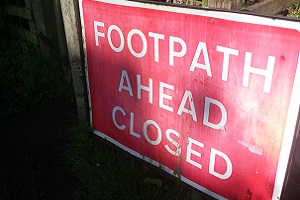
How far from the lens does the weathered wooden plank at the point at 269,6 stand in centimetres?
240

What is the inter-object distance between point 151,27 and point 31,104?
200 centimetres

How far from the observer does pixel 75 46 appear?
2141 millimetres

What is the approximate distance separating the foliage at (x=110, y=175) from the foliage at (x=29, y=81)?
0.94 m

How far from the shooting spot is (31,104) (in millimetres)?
3244

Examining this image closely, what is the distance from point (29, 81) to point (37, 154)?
38.5 inches

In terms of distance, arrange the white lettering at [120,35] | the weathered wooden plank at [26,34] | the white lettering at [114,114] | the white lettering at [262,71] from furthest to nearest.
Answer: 1. the weathered wooden plank at [26,34]
2. the white lettering at [114,114]
3. the white lettering at [120,35]
4. the white lettering at [262,71]

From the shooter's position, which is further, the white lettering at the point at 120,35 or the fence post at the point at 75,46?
the fence post at the point at 75,46

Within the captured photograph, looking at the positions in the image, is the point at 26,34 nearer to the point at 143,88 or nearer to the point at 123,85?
the point at 123,85

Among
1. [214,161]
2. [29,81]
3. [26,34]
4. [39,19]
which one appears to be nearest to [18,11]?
[26,34]

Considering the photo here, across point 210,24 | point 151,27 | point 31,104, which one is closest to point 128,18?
point 151,27

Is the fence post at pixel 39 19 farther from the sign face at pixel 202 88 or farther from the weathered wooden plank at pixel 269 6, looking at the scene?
the weathered wooden plank at pixel 269 6

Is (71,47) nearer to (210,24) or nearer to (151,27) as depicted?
(151,27)

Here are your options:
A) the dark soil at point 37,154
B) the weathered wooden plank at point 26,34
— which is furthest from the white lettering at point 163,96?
the weathered wooden plank at point 26,34

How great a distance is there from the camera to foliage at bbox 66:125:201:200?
2104mm
